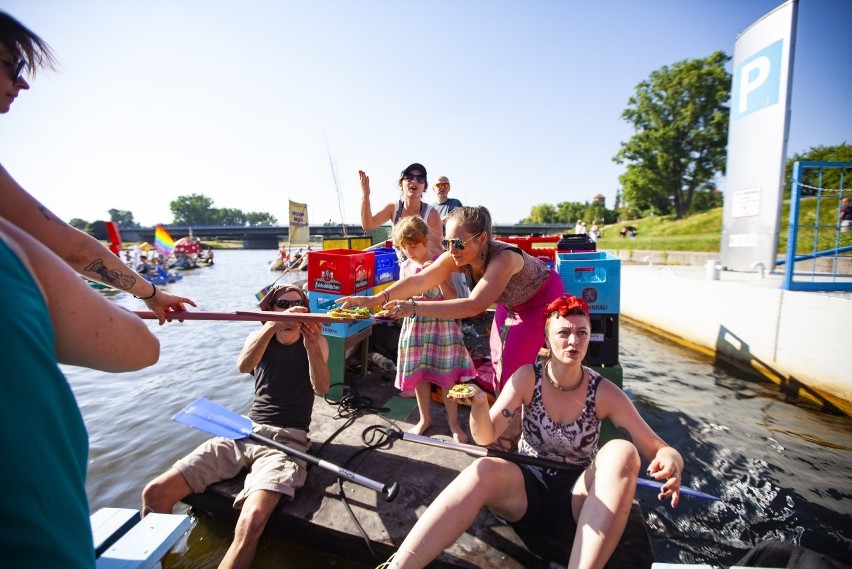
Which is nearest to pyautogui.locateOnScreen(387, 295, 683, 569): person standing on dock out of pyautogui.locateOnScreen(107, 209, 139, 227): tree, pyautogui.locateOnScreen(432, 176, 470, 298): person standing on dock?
pyautogui.locateOnScreen(432, 176, 470, 298): person standing on dock

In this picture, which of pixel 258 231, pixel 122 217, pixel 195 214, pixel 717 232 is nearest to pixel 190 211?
pixel 195 214

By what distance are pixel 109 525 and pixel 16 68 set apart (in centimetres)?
179

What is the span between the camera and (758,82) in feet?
34.9

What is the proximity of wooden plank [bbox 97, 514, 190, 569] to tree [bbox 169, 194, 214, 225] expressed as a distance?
464 feet

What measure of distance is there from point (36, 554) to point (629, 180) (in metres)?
52.0

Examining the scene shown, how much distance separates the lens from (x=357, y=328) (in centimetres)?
513

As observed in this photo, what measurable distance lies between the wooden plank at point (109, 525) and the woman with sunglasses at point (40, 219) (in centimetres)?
111

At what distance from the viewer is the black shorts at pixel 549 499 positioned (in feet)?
8.10

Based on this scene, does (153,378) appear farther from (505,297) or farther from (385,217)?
(505,297)

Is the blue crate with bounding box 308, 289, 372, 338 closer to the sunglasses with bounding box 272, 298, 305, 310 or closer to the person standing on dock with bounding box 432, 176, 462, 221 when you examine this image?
the sunglasses with bounding box 272, 298, 305, 310

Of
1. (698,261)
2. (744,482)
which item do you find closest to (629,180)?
(698,261)

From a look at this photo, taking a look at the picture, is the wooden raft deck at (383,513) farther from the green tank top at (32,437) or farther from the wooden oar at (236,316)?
the green tank top at (32,437)

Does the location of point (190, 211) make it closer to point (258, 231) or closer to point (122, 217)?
point (122, 217)

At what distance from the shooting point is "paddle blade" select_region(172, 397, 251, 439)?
3.24 meters
